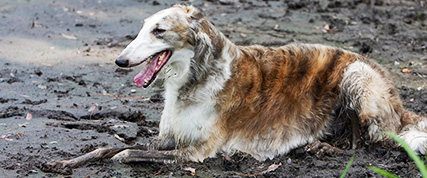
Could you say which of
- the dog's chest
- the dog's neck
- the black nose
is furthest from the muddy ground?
the black nose

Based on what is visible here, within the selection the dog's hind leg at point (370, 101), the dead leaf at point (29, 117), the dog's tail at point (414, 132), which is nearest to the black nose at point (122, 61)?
the dead leaf at point (29, 117)

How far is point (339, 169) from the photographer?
16.0 ft

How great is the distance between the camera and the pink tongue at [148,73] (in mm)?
4527

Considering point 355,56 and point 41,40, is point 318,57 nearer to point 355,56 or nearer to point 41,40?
point 355,56

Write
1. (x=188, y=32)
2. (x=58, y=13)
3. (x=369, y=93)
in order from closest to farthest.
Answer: (x=188, y=32)
(x=369, y=93)
(x=58, y=13)

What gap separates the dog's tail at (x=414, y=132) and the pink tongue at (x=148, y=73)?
217cm

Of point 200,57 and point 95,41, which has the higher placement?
point 200,57

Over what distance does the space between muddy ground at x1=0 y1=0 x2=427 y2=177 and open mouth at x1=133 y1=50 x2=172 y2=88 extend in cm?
72

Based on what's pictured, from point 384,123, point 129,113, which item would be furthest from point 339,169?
point 129,113

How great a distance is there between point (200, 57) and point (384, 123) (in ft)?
5.63

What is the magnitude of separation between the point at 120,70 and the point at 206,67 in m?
2.84

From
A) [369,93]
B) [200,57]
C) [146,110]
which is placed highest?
[200,57]

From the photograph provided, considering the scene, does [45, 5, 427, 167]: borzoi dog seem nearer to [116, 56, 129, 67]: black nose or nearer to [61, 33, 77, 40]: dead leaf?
[116, 56, 129, 67]: black nose

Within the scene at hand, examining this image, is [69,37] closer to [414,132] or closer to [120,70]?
[120,70]
